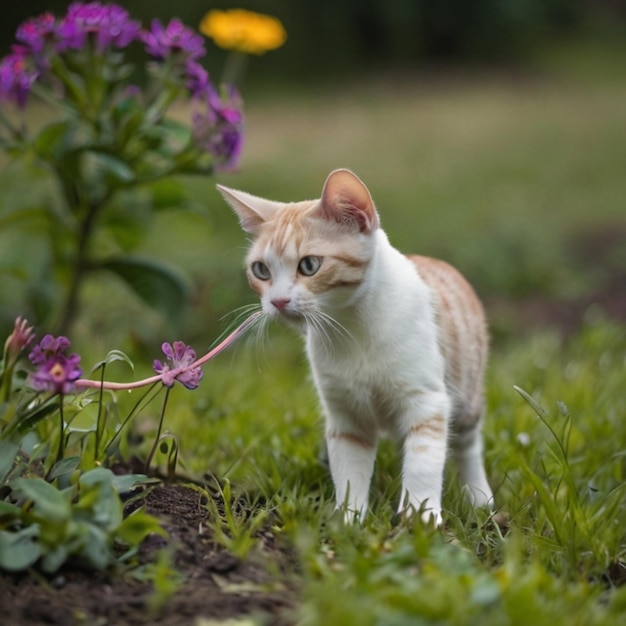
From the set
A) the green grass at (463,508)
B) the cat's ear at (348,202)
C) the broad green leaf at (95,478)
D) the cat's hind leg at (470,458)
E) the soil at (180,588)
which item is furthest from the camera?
the cat's hind leg at (470,458)

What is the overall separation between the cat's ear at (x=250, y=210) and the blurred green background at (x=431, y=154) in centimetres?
67

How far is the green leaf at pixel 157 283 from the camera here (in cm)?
377

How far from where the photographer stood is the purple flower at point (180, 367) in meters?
2.20

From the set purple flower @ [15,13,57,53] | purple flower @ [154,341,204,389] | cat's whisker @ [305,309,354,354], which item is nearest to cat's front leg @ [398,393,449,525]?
cat's whisker @ [305,309,354,354]

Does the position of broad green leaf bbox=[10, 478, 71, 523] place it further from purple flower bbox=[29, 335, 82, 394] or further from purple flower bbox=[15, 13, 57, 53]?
purple flower bbox=[15, 13, 57, 53]

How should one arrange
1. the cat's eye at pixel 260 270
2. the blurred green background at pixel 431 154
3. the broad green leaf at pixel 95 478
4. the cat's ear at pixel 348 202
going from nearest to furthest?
the broad green leaf at pixel 95 478
the cat's ear at pixel 348 202
the cat's eye at pixel 260 270
the blurred green background at pixel 431 154

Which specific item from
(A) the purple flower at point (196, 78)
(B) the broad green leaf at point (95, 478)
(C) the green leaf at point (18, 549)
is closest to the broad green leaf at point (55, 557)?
(C) the green leaf at point (18, 549)

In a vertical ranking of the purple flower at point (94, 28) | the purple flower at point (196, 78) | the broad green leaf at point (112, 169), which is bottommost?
the broad green leaf at point (112, 169)

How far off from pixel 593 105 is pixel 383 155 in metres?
3.16

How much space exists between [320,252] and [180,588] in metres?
0.95

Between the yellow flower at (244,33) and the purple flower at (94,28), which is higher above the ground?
the yellow flower at (244,33)

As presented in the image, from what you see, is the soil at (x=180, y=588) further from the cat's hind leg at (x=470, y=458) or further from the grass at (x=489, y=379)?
the cat's hind leg at (x=470, y=458)

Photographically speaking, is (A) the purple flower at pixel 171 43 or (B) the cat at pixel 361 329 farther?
(A) the purple flower at pixel 171 43

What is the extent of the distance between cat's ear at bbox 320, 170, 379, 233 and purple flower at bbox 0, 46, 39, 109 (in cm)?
142
